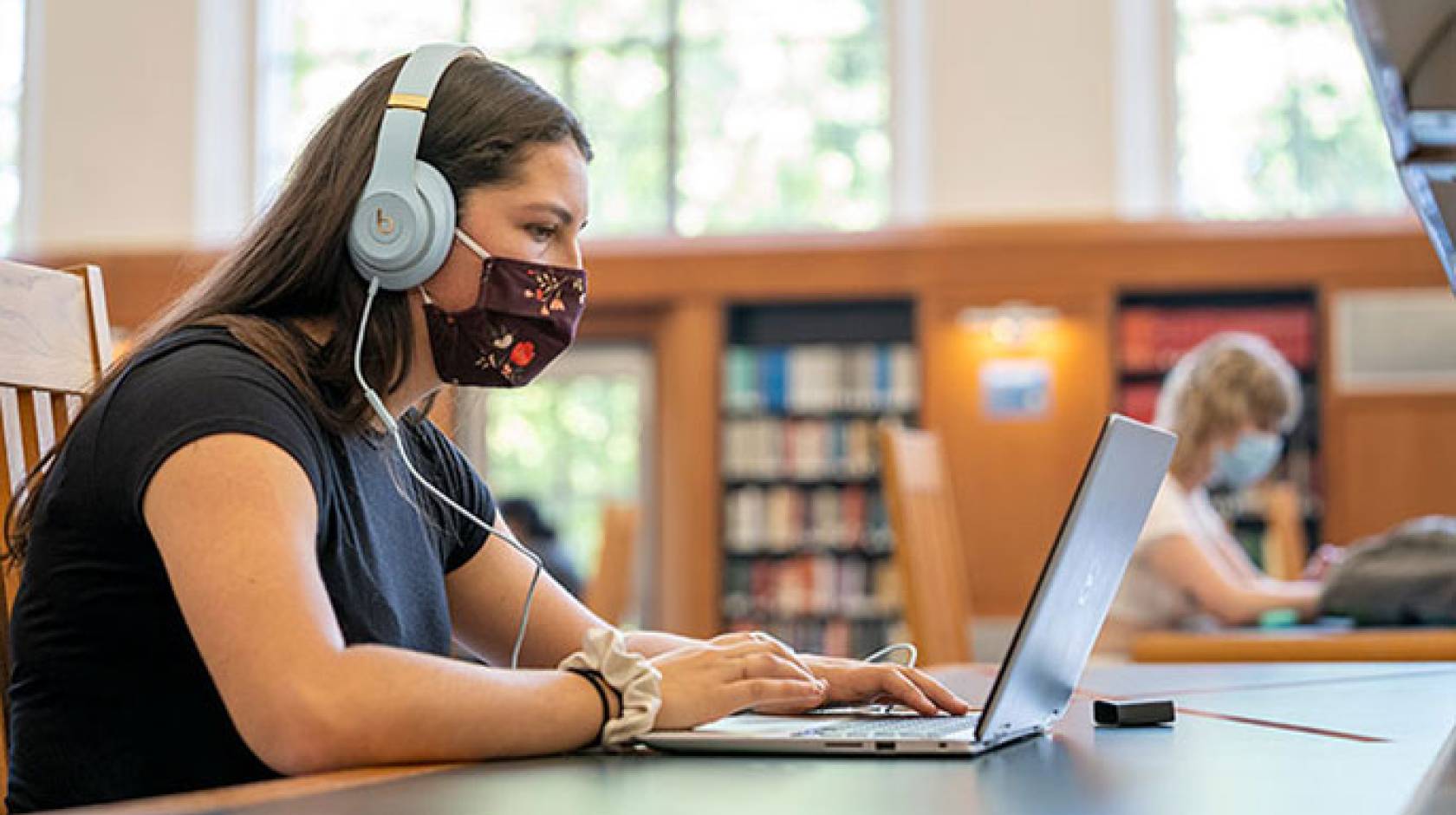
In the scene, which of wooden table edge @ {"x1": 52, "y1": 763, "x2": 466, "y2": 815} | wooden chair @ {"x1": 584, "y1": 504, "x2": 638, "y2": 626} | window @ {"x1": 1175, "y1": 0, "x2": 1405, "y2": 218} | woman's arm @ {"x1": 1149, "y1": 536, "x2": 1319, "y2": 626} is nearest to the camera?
wooden table edge @ {"x1": 52, "y1": 763, "x2": 466, "y2": 815}

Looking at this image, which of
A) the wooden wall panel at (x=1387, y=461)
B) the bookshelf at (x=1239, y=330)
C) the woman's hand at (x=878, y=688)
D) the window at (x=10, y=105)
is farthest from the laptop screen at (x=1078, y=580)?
the window at (x=10, y=105)

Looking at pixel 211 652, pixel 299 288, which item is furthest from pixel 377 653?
pixel 299 288

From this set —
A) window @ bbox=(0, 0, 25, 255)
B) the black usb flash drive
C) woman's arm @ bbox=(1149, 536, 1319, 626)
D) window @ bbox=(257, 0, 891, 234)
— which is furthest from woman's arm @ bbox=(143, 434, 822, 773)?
window @ bbox=(0, 0, 25, 255)

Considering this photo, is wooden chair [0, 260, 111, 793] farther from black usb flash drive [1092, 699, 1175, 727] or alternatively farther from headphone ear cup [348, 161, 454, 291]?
black usb flash drive [1092, 699, 1175, 727]

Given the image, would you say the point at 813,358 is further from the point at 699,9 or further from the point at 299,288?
the point at 299,288

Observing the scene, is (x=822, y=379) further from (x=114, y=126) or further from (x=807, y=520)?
(x=114, y=126)

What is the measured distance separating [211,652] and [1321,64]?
30.7 feet

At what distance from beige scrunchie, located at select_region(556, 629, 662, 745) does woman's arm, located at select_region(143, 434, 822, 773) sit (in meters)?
0.01

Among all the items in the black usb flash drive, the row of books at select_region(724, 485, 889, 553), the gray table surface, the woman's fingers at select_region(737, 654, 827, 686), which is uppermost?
the woman's fingers at select_region(737, 654, 827, 686)

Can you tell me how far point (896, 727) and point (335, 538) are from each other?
1.60 feet

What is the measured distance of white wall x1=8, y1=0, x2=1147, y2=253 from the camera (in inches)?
361

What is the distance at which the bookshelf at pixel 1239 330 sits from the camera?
8.63 metres

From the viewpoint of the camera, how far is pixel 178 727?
4.75ft

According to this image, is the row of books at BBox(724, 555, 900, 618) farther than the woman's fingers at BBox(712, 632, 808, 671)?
Yes
